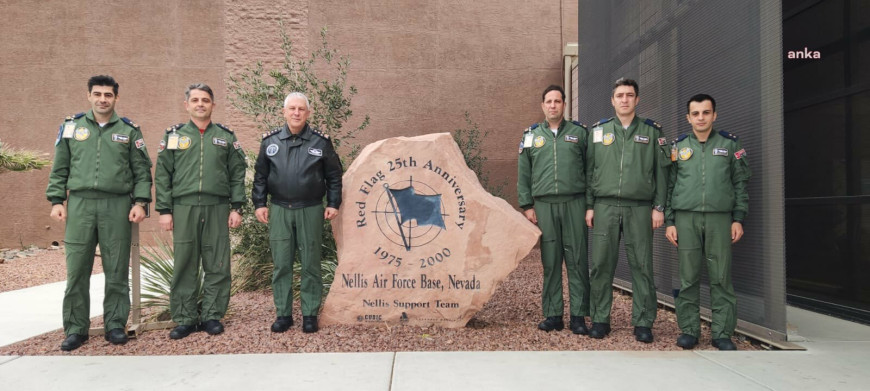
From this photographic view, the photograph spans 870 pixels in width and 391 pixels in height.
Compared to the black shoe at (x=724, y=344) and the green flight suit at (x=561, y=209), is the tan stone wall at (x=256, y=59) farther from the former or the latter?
the black shoe at (x=724, y=344)

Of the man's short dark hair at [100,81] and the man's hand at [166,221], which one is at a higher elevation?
the man's short dark hair at [100,81]

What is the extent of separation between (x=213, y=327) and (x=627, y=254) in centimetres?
308

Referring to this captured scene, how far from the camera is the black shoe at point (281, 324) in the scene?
3682 millimetres

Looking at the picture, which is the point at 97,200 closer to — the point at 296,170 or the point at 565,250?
the point at 296,170

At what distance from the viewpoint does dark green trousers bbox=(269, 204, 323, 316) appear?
3.71 metres

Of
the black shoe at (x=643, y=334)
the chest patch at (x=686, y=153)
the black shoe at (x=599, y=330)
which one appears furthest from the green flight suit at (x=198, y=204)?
the chest patch at (x=686, y=153)

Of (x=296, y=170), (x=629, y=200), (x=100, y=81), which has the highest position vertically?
(x=100, y=81)

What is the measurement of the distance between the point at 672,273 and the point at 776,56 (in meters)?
2.03

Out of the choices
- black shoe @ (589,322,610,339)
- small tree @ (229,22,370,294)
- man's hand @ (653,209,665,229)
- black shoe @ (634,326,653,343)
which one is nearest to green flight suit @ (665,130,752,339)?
man's hand @ (653,209,665,229)

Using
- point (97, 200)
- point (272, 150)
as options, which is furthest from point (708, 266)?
point (97, 200)

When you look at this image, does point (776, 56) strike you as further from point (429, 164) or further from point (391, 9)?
point (391, 9)

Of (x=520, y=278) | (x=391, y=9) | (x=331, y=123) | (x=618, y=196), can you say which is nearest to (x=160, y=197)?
(x=331, y=123)

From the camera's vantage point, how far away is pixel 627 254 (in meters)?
3.65

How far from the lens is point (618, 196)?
359 cm
